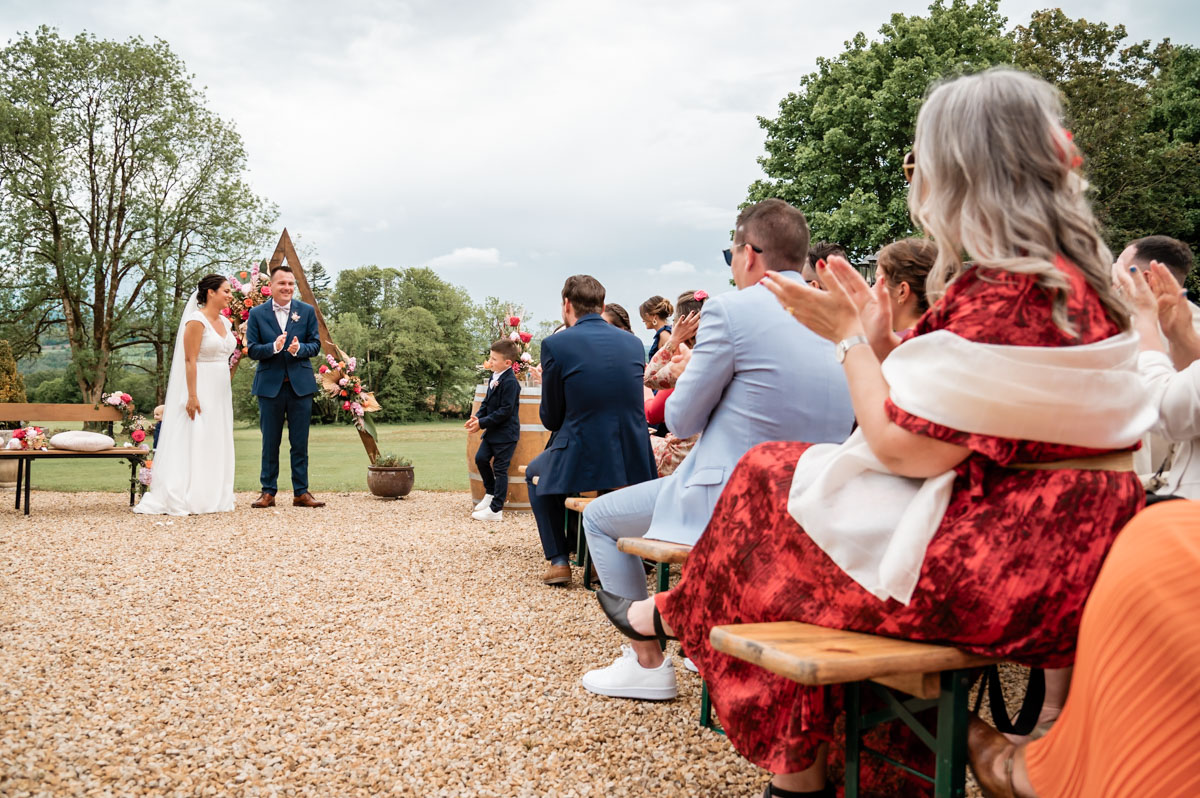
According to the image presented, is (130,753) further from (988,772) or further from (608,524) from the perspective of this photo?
(988,772)

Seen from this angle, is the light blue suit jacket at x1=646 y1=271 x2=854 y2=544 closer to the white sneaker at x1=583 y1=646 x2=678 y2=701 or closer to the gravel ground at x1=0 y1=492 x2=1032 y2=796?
the white sneaker at x1=583 y1=646 x2=678 y2=701

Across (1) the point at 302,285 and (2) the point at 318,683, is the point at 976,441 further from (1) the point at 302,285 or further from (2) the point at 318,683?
(1) the point at 302,285

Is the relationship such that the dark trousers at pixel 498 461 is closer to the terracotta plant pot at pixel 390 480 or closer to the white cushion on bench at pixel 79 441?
the terracotta plant pot at pixel 390 480

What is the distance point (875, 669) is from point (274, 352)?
317 inches

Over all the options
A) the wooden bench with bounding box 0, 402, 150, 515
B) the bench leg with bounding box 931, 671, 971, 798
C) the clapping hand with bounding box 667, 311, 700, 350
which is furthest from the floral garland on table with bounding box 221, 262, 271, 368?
the bench leg with bounding box 931, 671, 971, 798

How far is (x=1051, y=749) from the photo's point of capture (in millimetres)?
1647

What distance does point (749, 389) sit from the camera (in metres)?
2.88

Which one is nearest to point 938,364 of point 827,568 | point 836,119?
point 827,568

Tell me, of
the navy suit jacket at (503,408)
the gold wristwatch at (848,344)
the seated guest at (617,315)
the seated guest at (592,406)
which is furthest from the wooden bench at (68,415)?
the gold wristwatch at (848,344)

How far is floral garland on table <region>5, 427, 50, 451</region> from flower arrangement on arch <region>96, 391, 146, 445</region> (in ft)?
2.42

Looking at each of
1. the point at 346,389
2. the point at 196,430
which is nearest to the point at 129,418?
the point at 196,430

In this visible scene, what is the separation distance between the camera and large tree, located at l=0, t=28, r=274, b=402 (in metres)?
23.1

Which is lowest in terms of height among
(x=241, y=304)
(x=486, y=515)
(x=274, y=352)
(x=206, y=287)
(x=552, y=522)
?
(x=486, y=515)

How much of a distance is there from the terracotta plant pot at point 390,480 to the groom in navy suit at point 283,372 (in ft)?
3.12
